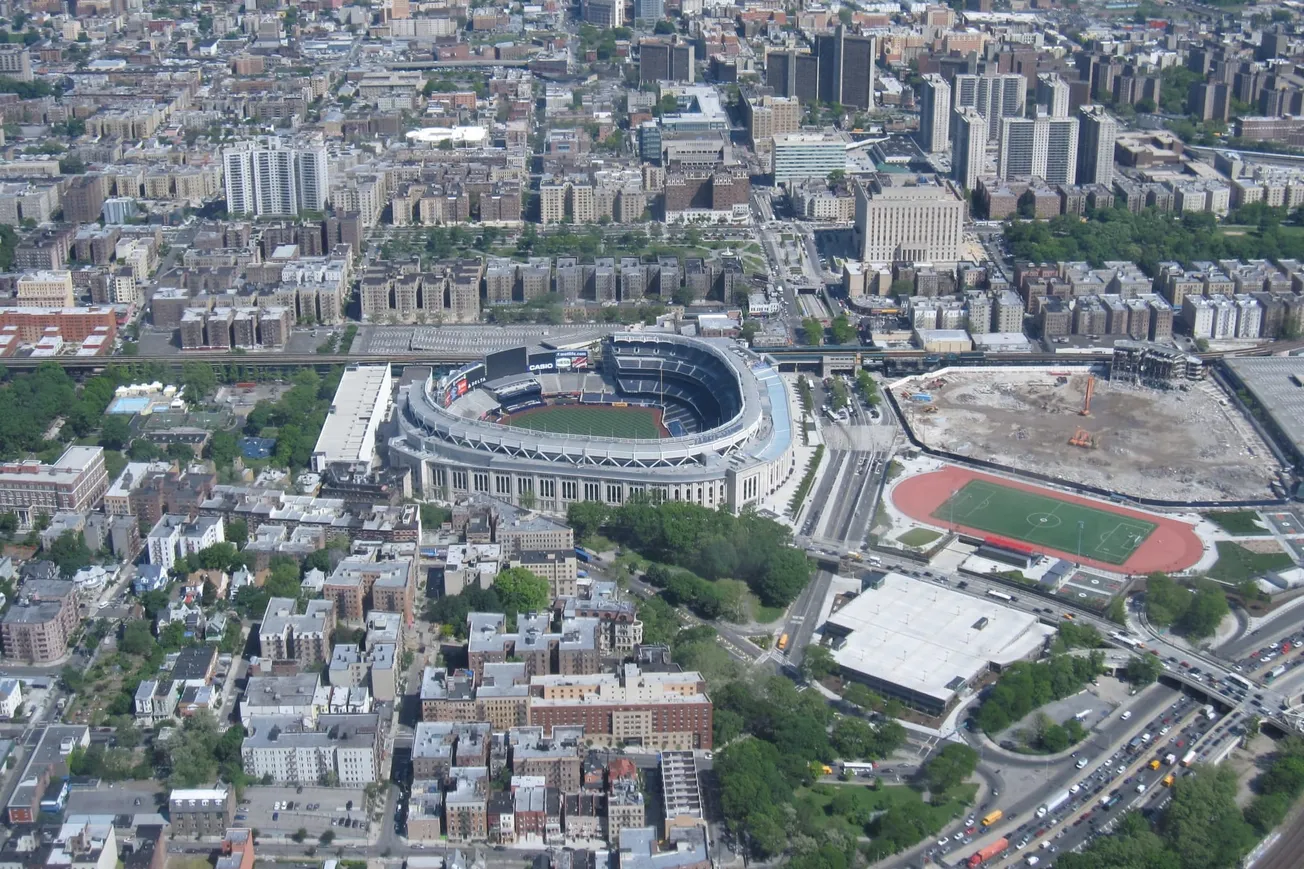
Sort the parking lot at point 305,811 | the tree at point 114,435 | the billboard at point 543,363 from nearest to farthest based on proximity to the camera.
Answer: the parking lot at point 305,811
the tree at point 114,435
the billboard at point 543,363

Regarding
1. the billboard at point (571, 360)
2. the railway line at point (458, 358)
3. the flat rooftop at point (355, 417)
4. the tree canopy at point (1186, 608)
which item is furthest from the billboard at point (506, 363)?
the tree canopy at point (1186, 608)

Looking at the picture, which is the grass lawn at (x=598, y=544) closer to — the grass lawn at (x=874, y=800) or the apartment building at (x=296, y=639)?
the apartment building at (x=296, y=639)

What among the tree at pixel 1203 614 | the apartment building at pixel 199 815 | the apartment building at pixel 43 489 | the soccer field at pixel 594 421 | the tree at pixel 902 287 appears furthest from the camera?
the tree at pixel 902 287

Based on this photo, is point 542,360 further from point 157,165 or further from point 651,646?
point 157,165

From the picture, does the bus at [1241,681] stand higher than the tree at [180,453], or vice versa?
the tree at [180,453]

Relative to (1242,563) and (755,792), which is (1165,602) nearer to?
(1242,563)

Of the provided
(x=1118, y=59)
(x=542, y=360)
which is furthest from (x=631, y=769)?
(x=1118, y=59)
